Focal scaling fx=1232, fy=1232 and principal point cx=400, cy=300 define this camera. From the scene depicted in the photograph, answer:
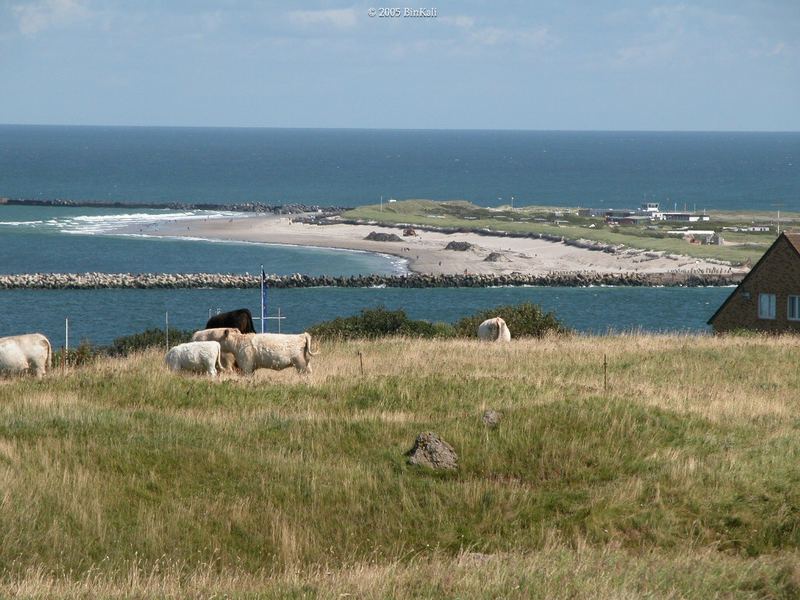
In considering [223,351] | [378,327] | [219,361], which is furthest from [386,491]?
[378,327]

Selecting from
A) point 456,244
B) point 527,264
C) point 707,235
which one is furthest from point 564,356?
point 707,235

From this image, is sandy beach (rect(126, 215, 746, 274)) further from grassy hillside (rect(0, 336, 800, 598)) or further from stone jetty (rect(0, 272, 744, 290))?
grassy hillside (rect(0, 336, 800, 598))

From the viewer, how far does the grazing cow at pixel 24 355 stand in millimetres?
24859

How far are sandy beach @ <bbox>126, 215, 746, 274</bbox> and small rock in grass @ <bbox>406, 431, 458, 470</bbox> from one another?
92567 mm

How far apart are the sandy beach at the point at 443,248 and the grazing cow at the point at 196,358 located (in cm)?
8650

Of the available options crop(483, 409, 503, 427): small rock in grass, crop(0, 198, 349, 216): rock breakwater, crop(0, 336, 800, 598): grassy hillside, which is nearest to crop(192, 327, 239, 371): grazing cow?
crop(0, 336, 800, 598): grassy hillside

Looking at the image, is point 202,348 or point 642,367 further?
point 642,367

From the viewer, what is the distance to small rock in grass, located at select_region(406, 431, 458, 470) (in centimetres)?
1862

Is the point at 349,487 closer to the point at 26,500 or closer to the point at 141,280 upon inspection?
the point at 26,500

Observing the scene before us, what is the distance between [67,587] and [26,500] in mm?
3577

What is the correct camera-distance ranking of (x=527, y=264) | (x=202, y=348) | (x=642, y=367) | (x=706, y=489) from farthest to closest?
1. (x=527, y=264)
2. (x=642, y=367)
3. (x=202, y=348)
4. (x=706, y=489)

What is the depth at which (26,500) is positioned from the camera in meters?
16.4

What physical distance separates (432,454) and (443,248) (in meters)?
113

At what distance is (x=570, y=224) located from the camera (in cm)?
15225
